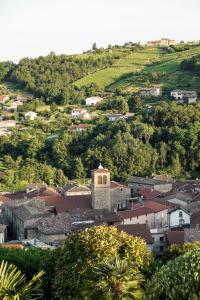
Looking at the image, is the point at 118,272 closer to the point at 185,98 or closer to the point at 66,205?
the point at 66,205

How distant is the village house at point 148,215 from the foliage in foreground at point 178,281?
24.3 m

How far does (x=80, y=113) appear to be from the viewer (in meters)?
80.2

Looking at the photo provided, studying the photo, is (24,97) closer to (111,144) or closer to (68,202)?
(111,144)

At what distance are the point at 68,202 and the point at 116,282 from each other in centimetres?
2758

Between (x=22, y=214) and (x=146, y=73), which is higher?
(x=146, y=73)

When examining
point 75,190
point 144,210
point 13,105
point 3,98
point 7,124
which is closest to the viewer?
point 144,210

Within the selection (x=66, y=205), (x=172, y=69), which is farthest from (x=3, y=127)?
(x=66, y=205)

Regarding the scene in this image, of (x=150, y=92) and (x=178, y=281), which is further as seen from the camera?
(x=150, y=92)

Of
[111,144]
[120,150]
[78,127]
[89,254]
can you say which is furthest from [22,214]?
[78,127]

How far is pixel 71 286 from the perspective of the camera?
1472 cm

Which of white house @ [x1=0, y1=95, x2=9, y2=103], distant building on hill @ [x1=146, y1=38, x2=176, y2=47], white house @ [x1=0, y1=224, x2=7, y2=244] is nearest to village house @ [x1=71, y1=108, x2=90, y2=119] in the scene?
white house @ [x1=0, y1=95, x2=9, y2=103]

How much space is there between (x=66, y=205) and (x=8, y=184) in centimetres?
1856

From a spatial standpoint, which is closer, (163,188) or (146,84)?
(163,188)

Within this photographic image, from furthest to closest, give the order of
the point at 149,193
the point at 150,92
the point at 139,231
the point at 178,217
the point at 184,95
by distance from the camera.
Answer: the point at 150,92
the point at 184,95
the point at 149,193
the point at 178,217
the point at 139,231
